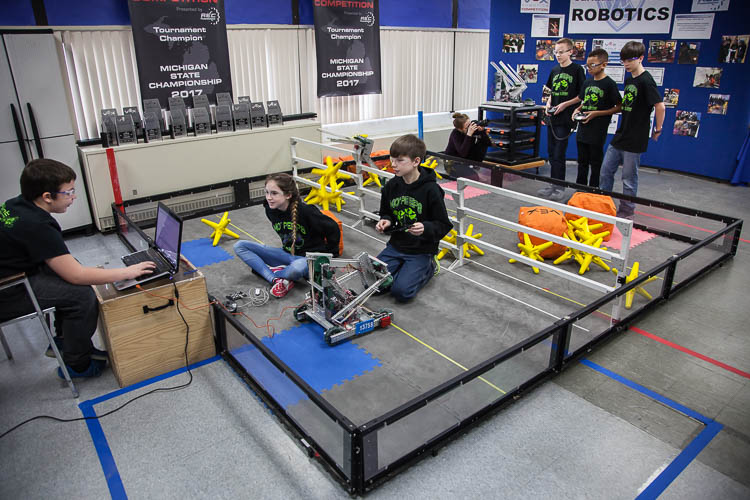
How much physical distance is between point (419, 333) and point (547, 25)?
6.87 meters

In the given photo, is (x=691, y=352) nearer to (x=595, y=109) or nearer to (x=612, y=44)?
(x=595, y=109)

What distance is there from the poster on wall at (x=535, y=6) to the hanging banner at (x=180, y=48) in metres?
4.89

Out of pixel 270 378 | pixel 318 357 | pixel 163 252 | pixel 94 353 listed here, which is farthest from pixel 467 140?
pixel 94 353

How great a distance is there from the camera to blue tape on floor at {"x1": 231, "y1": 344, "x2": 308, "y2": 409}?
2904 millimetres

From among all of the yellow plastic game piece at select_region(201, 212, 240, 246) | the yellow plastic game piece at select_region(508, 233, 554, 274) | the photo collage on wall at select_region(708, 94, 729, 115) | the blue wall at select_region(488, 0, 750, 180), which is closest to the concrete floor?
the yellow plastic game piece at select_region(508, 233, 554, 274)

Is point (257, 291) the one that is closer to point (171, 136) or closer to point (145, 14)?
point (171, 136)

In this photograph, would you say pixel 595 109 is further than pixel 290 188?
Yes

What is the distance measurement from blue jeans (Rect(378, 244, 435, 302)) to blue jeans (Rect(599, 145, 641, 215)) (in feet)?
8.63

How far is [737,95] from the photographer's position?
7.33 m

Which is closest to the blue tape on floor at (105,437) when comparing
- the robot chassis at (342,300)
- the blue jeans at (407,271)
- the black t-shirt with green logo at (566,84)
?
the robot chassis at (342,300)

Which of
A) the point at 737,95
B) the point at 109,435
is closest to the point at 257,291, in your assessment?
the point at 109,435

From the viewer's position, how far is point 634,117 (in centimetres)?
580

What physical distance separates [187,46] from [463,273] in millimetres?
4393

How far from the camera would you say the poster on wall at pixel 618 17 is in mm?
7703
